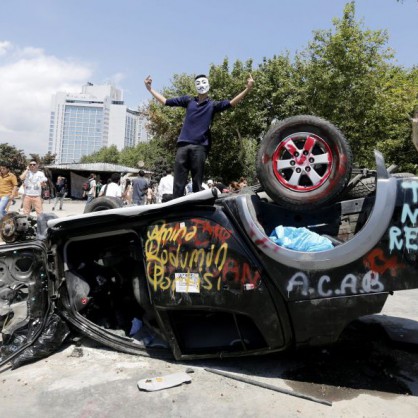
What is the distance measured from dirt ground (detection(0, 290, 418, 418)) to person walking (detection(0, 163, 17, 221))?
5728 millimetres

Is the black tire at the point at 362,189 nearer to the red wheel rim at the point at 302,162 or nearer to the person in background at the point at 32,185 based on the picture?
the red wheel rim at the point at 302,162

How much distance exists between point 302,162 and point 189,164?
4.66 feet

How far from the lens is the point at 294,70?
76.2 ft

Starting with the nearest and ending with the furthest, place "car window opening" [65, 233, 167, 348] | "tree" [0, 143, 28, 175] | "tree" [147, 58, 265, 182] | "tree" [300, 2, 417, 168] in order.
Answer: "car window opening" [65, 233, 167, 348], "tree" [300, 2, 417, 168], "tree" [147, 58, 265, 182], "tree" [0, 143, 28, 175]

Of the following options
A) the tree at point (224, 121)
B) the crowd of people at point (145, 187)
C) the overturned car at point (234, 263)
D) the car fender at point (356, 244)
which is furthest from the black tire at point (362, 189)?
the tree at point (224, 121)

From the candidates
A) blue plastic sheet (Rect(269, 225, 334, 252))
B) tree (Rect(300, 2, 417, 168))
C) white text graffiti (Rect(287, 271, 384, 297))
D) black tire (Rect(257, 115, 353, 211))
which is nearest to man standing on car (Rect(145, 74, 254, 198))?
black tire (Rect(257, 115, 353, 211))

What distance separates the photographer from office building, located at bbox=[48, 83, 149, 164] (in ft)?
467

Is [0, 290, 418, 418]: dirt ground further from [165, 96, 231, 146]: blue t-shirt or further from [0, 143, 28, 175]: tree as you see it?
[0, 143, 28, 175]: tree

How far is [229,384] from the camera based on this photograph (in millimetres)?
2975

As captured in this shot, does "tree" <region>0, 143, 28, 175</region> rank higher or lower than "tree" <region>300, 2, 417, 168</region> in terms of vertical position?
lower

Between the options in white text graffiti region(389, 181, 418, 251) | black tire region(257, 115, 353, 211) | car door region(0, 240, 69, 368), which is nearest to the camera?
white text graffiti region(389, 181, 418, 251)

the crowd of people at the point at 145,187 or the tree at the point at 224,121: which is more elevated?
the tree at the point at 224,121

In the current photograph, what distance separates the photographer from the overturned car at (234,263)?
8.63 feet

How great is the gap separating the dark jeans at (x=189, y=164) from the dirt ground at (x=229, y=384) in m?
1.67
